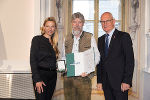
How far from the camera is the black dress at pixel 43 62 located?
2253 mm

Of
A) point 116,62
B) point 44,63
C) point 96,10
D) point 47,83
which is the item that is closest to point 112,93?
point 116,62

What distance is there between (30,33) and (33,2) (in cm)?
71

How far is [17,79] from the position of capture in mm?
3799

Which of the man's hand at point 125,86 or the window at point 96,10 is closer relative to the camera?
the man's hand at point 125,86

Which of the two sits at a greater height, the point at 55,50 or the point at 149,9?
the point at 149,9

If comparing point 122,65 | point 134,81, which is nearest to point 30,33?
point 122,65

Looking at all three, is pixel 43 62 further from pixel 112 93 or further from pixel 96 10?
pixel 96 10

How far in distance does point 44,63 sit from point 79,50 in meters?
0.50

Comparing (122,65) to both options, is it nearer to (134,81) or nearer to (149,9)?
(149,9)

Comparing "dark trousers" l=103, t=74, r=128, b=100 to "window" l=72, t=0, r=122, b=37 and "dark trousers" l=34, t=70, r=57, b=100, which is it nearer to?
"dark trousers" l=34, t=70, r=57, b=100

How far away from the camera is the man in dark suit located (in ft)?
7.13

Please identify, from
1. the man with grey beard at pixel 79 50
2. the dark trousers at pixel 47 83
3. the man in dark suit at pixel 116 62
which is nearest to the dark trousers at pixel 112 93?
the man in dark suit at pixel 116 62

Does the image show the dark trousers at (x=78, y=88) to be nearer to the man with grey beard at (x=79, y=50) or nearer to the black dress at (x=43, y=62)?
the man with grey beard at (x=79, y=50)

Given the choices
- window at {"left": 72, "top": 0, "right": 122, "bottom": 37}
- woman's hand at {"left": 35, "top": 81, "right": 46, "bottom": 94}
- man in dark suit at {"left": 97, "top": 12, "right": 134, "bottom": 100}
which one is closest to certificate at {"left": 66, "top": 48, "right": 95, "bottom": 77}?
man in dark suit at {"left": 97, "top": 12, "right": 134, "bottom": 100}
